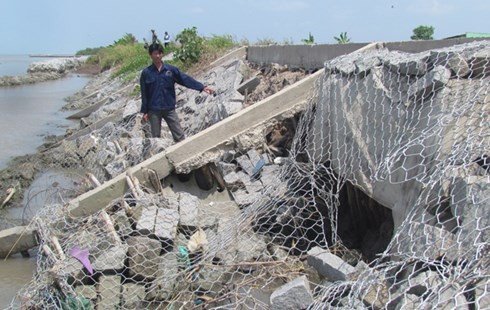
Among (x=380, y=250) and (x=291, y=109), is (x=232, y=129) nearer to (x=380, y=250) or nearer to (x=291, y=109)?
(x=291, y=109)

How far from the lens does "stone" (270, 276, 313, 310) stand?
9.30 ft

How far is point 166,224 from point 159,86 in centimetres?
240

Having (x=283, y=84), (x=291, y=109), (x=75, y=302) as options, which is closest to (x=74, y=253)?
(x=75, y=302)

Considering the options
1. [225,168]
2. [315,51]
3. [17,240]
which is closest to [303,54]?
[315,51]

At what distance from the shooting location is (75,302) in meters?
3.62

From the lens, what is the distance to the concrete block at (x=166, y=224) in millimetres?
4094

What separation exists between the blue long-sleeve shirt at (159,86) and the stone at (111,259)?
102 inches

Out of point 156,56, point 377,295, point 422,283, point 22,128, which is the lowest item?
point 22,128

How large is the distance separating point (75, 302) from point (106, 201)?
5.25ft

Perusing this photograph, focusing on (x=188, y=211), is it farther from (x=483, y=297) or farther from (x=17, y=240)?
(x=483, y=297)

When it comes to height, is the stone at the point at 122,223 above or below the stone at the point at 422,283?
below

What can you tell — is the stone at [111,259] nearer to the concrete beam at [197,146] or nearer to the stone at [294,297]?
the concrete beam at [197,146]

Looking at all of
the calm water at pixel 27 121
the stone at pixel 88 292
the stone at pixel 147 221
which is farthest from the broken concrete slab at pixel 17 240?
the calm water at pixel 27 121

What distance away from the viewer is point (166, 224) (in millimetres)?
4199
